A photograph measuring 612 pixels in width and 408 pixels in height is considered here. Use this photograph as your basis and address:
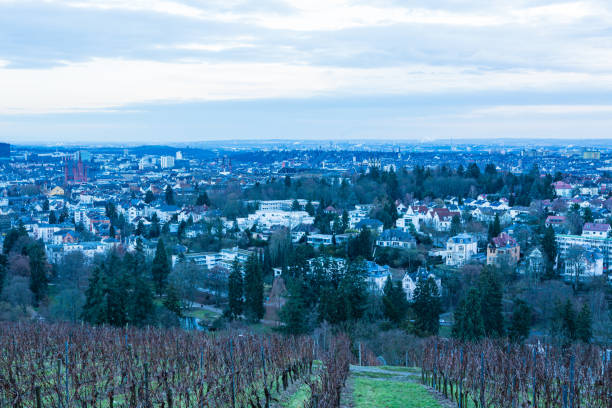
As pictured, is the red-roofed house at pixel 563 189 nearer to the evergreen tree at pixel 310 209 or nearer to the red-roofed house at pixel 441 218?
the red-roofed house at pixel 441 218

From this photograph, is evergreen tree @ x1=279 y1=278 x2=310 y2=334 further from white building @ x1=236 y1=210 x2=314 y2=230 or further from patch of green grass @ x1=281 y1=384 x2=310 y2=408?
white building @ x1=236 y1=210 x2=314 y2=230

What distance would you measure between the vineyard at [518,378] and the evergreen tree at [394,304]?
10.3 m

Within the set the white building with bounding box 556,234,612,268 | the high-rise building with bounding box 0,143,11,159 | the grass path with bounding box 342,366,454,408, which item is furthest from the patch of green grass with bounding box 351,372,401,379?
the high-rise building with bounding box 0,143,11,159

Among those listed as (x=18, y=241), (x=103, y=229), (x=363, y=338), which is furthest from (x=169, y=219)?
(x=363, y=338)

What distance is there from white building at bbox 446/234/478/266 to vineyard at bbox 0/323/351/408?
77.6 feet

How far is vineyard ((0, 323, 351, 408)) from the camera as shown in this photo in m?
9.27

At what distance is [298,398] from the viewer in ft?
34.8

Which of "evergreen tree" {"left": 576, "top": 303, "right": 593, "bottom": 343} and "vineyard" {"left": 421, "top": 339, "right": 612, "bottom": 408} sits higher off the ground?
"vineyard" {"left": 421, "top": 339, "right": 612, "bottom": 408}

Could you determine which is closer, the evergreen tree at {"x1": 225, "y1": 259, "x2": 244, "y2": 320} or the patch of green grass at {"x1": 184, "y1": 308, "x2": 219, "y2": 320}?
the evergreen tree at {"x1": 225, "y1": 259, "x2": 244, "y2": 320}

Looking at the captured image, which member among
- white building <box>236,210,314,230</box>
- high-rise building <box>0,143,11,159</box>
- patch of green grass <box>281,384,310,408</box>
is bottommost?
white building <box>236,210,314,230</box>

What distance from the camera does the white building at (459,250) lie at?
35.7m

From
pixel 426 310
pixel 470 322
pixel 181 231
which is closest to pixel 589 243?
pixel 426 310

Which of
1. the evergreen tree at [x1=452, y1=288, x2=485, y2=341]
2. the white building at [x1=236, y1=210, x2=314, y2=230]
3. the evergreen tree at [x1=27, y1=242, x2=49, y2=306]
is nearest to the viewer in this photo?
the evergreen tree at [x1=452, y1=288, x2=485, y2=341]

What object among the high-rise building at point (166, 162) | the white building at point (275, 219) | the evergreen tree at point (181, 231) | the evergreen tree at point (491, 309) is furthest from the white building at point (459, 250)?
the high-rise building at point (166, 162)
